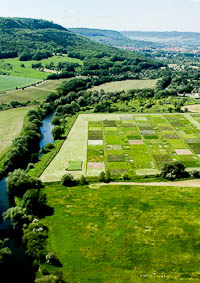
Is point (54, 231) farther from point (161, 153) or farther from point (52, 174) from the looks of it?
point (161, 153)

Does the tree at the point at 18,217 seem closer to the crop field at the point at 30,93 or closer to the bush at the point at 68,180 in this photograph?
the bush at the point at 68,180

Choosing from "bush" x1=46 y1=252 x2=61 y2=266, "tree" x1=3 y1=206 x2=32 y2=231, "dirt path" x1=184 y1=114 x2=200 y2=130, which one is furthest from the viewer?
"dirt path" x1=184 y1=114 x2=200 y2=130

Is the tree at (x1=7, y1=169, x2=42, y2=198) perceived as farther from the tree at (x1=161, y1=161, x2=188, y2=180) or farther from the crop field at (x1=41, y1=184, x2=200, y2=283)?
the tree at (x1=161, y1=161, x2=188, y2=180)

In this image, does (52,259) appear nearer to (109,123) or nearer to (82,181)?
(82,181)

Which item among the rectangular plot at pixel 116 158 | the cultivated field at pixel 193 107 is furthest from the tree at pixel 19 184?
the cultivated field at pixel 193 107

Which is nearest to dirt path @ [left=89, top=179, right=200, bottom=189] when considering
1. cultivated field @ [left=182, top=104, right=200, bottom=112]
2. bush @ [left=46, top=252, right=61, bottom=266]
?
bush @ [left=46, top=252, right=61, bottom=266]

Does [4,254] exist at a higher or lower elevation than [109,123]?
lower

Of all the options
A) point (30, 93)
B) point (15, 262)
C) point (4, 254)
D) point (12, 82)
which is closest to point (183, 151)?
point (15, 262)

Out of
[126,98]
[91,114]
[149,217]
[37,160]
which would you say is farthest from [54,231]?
[126,98]
